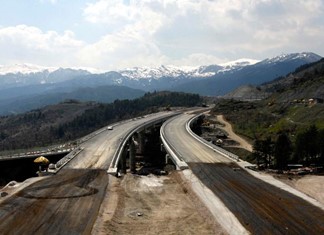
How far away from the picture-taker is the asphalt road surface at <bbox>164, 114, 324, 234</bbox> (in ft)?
104

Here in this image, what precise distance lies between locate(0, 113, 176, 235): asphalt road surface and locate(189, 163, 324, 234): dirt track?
12014 millimetres

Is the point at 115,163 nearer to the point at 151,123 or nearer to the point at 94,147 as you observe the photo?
the point at 94,147

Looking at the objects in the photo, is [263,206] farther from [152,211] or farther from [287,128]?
[287,128]

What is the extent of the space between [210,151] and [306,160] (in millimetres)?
17218

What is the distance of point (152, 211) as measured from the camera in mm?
37844

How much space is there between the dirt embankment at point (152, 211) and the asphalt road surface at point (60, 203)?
1.29 metres

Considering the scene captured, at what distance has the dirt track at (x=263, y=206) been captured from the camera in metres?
31.6

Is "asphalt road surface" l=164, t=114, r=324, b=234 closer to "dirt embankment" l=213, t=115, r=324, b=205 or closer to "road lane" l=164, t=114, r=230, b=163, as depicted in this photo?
"road lane" l=164, t=114, r=230, b=163

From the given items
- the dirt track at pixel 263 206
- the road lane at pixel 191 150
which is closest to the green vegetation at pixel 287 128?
the road lane at pixel 191 150

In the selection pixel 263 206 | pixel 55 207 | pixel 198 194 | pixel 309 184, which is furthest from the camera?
pixel 309 184

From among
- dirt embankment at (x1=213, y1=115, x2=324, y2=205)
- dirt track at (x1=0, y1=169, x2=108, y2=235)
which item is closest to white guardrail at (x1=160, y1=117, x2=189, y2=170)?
dirt track at (x1=0, y1=169, x2=108, y2=235)

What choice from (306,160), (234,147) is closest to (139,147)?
(234,147)

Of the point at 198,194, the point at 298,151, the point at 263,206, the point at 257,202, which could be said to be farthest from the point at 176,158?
the point at 263,206

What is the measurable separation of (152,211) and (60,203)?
8.22m
